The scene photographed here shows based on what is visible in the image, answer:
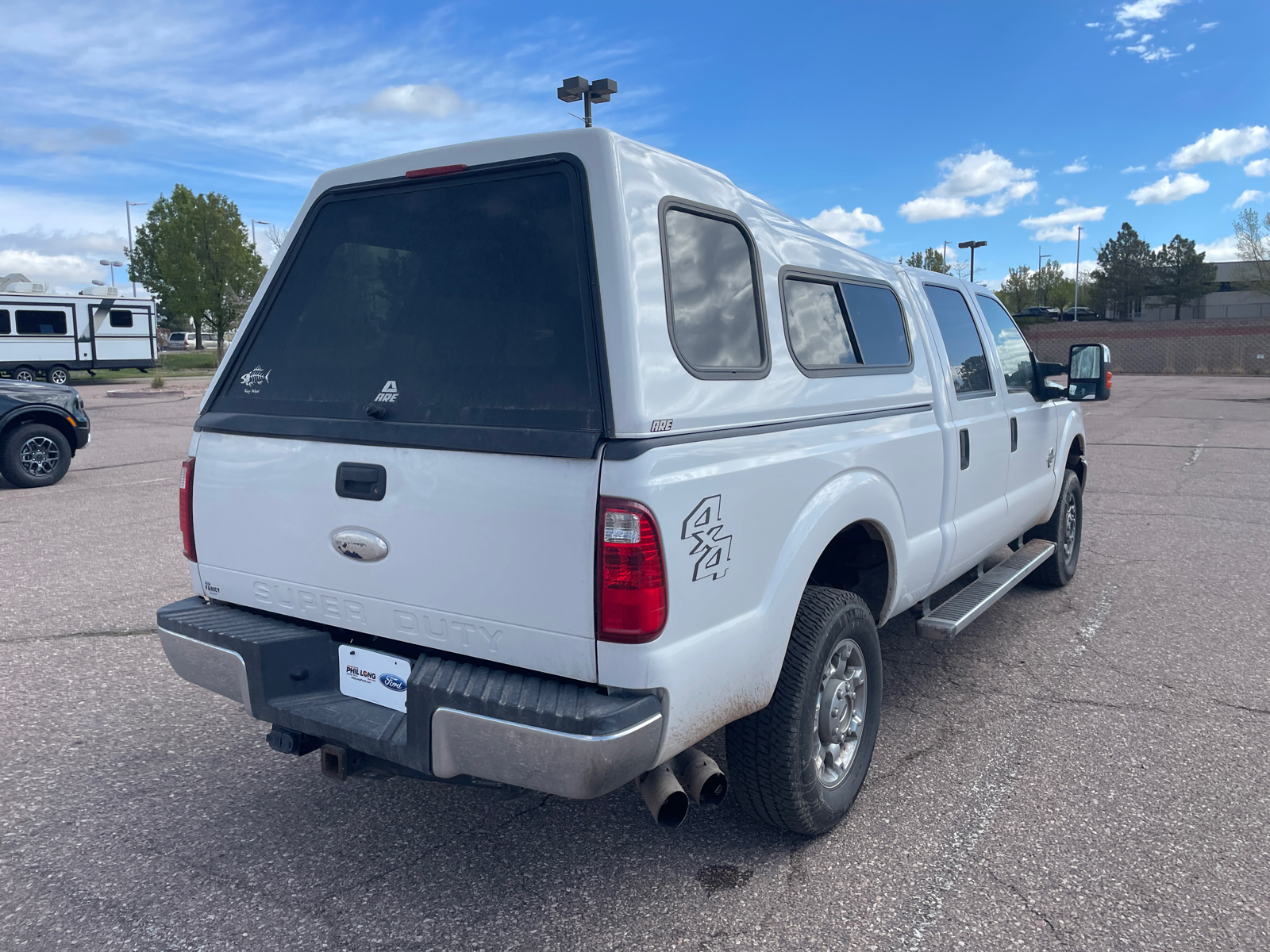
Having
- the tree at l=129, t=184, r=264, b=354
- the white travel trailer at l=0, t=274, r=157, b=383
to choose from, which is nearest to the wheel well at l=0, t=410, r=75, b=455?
the white travel trailer at l=0, t=274, r=157, b=383

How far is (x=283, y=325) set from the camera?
10.2ft

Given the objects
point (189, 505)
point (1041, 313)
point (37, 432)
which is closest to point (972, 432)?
point (189, 505)

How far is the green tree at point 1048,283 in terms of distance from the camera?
8438 centimetres


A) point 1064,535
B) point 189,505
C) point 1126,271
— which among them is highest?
point 1126,271

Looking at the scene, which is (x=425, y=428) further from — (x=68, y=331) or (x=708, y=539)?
(x=68, y=331)

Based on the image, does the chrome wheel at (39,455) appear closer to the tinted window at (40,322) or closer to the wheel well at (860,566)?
the wheel well at (860,566)

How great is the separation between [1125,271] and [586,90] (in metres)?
76.0

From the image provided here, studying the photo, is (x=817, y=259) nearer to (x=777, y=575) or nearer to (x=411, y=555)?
(x=777, y=575)

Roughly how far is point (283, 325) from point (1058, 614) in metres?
4.72

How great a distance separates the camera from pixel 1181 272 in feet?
251

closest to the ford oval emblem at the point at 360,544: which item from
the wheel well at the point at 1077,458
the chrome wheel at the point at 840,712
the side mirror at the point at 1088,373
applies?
the chrome wheel at the point at 840,712

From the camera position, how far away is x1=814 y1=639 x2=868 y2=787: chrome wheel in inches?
122

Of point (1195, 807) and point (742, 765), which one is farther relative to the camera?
point (1195, 807)

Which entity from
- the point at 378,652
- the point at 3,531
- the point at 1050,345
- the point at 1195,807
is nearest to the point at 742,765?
the point at 378,652
